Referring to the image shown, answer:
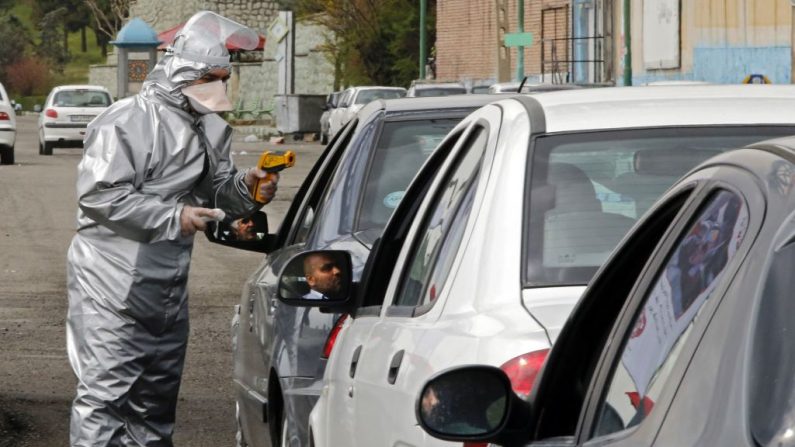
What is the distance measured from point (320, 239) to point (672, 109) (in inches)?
92.5

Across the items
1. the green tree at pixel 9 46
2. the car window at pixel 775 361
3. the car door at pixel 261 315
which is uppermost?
the green tree at pixel 9 46

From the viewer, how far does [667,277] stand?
2512 millimetres

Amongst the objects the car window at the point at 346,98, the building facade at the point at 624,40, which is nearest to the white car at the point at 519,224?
the building facade at the point at 624,40

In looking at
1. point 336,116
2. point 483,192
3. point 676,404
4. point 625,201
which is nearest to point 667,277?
point 676,404

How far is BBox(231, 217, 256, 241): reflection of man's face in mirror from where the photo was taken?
6867 mm

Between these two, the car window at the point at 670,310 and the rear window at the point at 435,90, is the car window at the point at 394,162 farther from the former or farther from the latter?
the rear window at the point at 435,90

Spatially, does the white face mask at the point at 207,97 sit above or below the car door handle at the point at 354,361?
above

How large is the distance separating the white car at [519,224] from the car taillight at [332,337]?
910mm

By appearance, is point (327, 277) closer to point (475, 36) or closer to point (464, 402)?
point (464, 402)

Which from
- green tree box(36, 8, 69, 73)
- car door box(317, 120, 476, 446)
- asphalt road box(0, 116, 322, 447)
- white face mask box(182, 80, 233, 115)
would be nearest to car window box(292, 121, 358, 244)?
white face mask box(182, 80, 233, 115)

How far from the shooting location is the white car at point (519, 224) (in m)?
3.62

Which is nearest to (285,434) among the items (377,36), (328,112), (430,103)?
(430,103)

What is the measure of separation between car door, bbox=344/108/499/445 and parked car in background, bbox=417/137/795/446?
506 mm

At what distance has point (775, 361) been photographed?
185 centimetres
